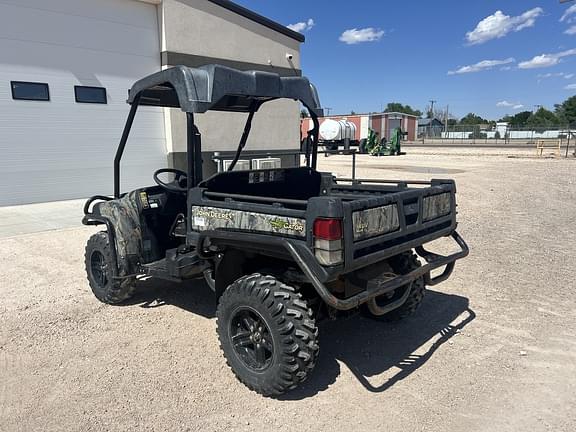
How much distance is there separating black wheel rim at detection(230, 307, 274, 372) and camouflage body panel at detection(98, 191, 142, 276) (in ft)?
5.09

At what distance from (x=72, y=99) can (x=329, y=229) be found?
10841 mm

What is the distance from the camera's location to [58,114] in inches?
441

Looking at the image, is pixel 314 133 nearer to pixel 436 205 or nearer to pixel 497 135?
pixel 436 205

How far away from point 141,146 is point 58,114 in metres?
2.31

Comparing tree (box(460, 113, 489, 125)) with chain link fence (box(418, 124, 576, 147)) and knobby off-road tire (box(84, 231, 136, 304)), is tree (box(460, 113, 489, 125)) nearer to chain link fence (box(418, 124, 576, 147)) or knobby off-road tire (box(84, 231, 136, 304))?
chain link fence (box(418, 124, 576, 147))

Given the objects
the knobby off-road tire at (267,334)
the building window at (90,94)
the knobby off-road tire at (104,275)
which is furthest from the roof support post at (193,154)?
the building window at (90,94)

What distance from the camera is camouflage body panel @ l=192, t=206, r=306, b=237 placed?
2.89m

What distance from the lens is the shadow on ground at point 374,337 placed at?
3328mm

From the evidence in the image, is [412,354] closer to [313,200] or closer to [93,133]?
[313,200]

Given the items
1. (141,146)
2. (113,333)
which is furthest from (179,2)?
(113,333)

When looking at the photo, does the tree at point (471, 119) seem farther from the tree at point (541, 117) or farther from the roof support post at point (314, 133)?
the roof support post at point (314, 133)

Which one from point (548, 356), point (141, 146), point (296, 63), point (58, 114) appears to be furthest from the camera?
point (296, 63)

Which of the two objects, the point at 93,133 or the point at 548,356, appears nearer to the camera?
the point at 548,356

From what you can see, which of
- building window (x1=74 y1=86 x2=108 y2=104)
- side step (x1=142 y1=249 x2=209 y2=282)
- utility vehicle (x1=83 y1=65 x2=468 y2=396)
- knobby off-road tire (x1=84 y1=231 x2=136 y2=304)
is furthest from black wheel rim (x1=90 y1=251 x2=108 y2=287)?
building window (x1=74 y1=86 x2=108 y2=104)
